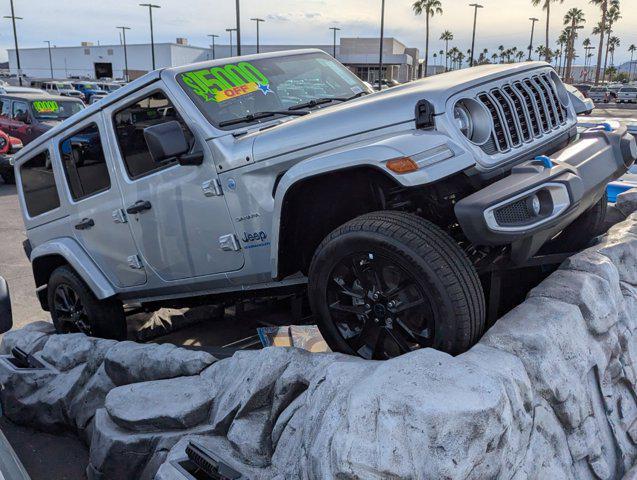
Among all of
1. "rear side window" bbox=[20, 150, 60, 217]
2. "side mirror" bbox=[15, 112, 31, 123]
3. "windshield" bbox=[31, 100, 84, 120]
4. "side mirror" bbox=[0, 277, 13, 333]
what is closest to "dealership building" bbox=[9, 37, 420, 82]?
"windshield" bbox=[31, 100, 84, 120]

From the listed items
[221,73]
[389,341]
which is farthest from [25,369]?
[389,341]

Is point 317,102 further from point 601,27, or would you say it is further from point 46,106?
point 601,27

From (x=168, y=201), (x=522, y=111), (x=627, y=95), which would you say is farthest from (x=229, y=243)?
(x=627, y=95)

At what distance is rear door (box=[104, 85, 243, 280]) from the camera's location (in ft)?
11.4

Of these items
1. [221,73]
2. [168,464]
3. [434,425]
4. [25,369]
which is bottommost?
[25,369]

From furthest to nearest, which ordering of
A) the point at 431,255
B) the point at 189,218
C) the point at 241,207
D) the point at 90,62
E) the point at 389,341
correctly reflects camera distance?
the point at 90,62, the point at 189,218, the point at 241,207, the point at 389,341, the point at 431,255

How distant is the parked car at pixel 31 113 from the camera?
15078 mm

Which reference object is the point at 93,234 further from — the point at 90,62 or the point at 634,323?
the point at 90,62

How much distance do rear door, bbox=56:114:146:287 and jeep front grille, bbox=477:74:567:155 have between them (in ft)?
7.78

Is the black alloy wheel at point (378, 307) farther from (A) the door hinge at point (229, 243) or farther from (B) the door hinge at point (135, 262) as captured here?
(B) the door hinge at point (135, 262)

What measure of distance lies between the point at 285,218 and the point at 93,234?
6.40 feet

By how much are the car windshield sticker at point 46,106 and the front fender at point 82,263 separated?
12302 millimetres

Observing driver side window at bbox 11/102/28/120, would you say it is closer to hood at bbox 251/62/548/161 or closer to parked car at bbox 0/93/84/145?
parked car at bbox 0/93/84/145

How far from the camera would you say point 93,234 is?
4.35m
